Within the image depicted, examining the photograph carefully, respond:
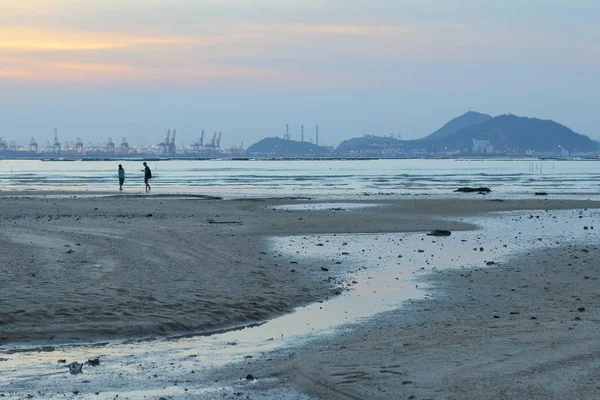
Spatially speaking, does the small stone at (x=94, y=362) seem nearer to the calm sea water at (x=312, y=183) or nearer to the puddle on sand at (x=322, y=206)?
the puddle on sand at (x=322, y=206)

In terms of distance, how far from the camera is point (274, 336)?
39.8ft

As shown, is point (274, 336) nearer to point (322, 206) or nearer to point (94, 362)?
point (94, 362)

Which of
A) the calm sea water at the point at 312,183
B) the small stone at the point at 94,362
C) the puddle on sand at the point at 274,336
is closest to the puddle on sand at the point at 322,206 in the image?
the calm sea water at the point at 312,183

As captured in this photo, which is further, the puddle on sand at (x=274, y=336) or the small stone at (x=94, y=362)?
the small stone at (x=94, y=362)

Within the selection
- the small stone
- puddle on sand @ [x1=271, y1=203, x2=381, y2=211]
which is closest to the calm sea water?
puddle on sand @ [x1=271, y1=203, x2=381, y2=211]

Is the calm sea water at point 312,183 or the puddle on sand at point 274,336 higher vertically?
the puddle on sand at point 274,336

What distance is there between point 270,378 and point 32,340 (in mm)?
3979

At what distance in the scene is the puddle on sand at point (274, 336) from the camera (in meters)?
8.99

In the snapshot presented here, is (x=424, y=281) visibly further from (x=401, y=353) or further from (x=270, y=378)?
(x=270, y=378)

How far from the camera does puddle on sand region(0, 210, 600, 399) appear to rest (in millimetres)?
8992

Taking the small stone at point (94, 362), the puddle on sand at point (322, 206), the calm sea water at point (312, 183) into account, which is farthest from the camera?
the calm sea water at point (312, 183)

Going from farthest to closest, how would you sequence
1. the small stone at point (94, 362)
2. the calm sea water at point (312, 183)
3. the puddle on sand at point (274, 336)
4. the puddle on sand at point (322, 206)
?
the calm sea water at point (312, 183)
the puddle on sand at point (322, 206)
the small stone at point (94, 362)
the puddle on sand at point (274, 336)

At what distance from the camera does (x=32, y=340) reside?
38.1ft

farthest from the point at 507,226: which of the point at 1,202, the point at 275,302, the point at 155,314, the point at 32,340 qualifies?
the point at 1,202
